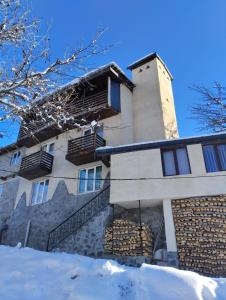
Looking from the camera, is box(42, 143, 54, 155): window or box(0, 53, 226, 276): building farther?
box(42, 143, 54, 155): window

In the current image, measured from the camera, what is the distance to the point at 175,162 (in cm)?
1169

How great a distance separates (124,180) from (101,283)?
685 centimetres

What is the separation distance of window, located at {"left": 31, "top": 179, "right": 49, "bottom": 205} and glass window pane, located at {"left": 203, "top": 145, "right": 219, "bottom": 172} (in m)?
10.1

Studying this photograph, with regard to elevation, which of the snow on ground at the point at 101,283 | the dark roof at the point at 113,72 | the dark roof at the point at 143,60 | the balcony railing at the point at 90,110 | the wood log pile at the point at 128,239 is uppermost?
the dark roof at the point at 143,60

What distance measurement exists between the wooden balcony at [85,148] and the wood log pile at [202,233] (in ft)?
16.5

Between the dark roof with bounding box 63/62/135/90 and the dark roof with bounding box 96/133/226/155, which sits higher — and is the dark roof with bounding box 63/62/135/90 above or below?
above

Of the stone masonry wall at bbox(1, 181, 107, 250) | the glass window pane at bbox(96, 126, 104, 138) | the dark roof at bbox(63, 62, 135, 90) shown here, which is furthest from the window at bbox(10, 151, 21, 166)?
the dark roof at bbox(63, 62, 135, 90)

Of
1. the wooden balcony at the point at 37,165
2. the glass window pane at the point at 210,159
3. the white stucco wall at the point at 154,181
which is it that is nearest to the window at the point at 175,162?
the white stucco wall at the point at 154,181

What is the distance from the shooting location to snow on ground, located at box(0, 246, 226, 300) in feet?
14.5

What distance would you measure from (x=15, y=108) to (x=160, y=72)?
48.5 ft

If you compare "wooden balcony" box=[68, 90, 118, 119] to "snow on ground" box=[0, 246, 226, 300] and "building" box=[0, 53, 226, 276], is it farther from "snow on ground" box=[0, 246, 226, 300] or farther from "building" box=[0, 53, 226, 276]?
"snow on ground" box=[0, 246, 226, 300]

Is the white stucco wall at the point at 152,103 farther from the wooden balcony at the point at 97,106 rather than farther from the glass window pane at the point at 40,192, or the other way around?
the glass window pane at the point at 40,192

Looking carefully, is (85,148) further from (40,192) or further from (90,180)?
(40,192)

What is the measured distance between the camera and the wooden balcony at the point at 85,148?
14.4 meters
